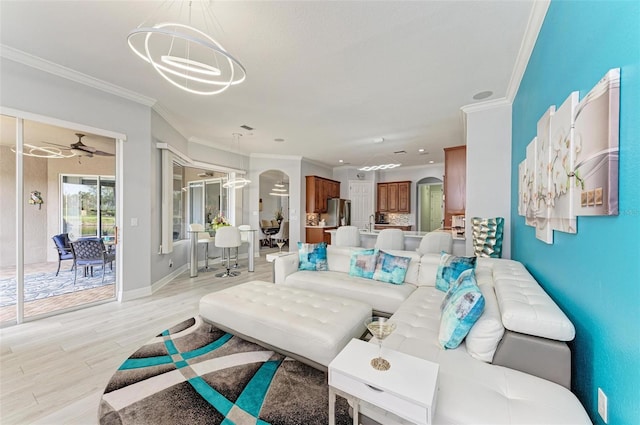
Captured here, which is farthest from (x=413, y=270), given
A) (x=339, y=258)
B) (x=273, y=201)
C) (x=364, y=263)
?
(x=273, y=201)

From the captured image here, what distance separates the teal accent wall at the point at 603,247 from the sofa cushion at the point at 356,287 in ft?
4.25

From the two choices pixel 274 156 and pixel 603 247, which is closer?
pixel 603 247

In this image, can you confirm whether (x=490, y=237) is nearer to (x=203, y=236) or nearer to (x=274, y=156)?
(x=203, y=236)

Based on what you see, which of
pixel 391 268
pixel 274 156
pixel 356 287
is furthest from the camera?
pixel 274 156

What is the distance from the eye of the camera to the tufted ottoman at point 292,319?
6.26 ft

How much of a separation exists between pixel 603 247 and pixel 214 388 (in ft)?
8.03

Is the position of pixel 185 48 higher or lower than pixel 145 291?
higher

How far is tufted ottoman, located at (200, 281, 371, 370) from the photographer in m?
1.91

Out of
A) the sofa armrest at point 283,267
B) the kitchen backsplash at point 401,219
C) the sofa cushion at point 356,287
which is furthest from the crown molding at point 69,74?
the kitchen backsplash at point 401,219

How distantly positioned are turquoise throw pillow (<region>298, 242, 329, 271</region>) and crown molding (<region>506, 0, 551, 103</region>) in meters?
3.14

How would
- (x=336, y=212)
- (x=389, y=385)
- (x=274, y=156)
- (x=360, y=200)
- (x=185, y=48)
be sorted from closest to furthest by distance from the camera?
(x=389, y=385) < (x=185, y=48) < (x=274, y=156) < (x=336, y=212) < (x=360, y=200)

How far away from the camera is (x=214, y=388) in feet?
6.12

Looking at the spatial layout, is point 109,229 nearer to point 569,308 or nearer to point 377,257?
point 377,257

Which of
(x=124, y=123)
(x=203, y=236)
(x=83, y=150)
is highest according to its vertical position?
(x=124, y=123)
